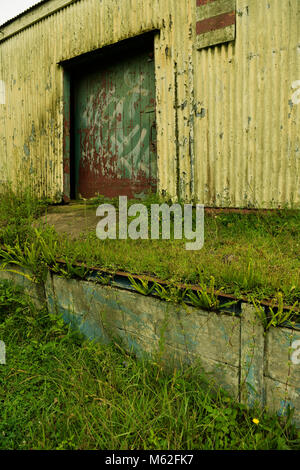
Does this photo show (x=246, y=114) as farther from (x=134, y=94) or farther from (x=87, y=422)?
(x=87, y=422)

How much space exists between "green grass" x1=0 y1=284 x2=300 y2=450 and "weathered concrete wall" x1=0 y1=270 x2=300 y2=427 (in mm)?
99

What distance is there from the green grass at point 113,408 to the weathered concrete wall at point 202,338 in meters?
0.10

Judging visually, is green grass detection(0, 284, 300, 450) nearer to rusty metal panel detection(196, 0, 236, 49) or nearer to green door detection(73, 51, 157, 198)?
green door detection(73, 51, 157, 198)

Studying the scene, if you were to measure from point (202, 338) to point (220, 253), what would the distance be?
92 cm

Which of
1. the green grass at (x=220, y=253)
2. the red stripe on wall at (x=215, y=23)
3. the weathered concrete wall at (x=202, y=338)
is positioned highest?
the red stripe on wall at (x=215, y=23)

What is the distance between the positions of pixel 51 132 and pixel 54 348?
4.67 meters

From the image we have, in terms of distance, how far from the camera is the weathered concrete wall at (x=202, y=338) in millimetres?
1865

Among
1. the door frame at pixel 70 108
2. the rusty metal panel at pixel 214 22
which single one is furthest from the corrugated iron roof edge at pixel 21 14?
the rusty metal panel at pixel 214 22

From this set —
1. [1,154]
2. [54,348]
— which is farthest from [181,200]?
[1,154]

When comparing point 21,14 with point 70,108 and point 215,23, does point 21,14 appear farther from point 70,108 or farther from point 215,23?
point 215,23

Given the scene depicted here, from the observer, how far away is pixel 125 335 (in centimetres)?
259

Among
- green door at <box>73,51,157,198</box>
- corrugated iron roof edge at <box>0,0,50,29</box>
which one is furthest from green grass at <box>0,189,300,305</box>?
corrugated iron roof edge at <box>0,0,50,29</box>

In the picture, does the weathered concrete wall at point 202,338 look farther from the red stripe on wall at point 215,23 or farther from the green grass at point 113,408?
the red stripe on wall at point 215,23

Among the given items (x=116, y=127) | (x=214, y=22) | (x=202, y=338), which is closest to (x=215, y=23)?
(x=214, y=22)
